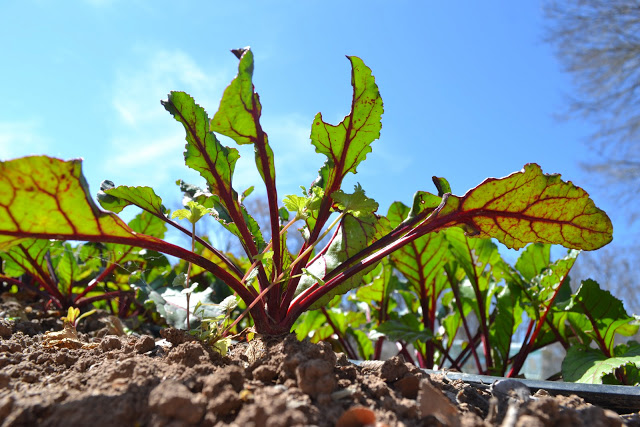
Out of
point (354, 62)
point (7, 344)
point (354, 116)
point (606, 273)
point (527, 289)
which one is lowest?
point (7, 344)

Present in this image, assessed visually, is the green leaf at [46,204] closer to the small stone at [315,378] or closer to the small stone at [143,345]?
the small stone at [143,345]

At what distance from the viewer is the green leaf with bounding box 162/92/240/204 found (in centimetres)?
117

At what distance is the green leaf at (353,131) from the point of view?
1.18 metres

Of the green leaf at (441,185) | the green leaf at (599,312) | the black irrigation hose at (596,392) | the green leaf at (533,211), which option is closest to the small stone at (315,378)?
the black irrigation hose at (596,392)

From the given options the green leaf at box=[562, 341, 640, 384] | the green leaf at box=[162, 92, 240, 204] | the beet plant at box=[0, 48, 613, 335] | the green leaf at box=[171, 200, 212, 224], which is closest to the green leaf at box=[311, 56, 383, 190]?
the beet plant at box=[0, 48, 613, 335]

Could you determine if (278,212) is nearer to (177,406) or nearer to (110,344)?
(110,344)

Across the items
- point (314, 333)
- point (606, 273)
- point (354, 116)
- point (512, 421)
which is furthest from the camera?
point (606, 273)

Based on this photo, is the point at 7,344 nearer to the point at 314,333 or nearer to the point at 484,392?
the point at 484,392

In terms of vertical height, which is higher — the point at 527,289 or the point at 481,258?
the point at 481,258

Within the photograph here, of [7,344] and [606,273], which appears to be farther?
[606,273]

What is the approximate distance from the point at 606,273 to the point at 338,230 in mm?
10759

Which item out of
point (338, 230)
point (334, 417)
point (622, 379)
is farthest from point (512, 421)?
point (622, 379)

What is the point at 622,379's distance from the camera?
1.45 meters

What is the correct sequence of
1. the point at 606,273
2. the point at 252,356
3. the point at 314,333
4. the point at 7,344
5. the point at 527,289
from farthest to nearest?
1. the point at 606,273
2. the point at 314,333
3. the point at 527,289
4. the point at 7,344
5. the point at 252,356
